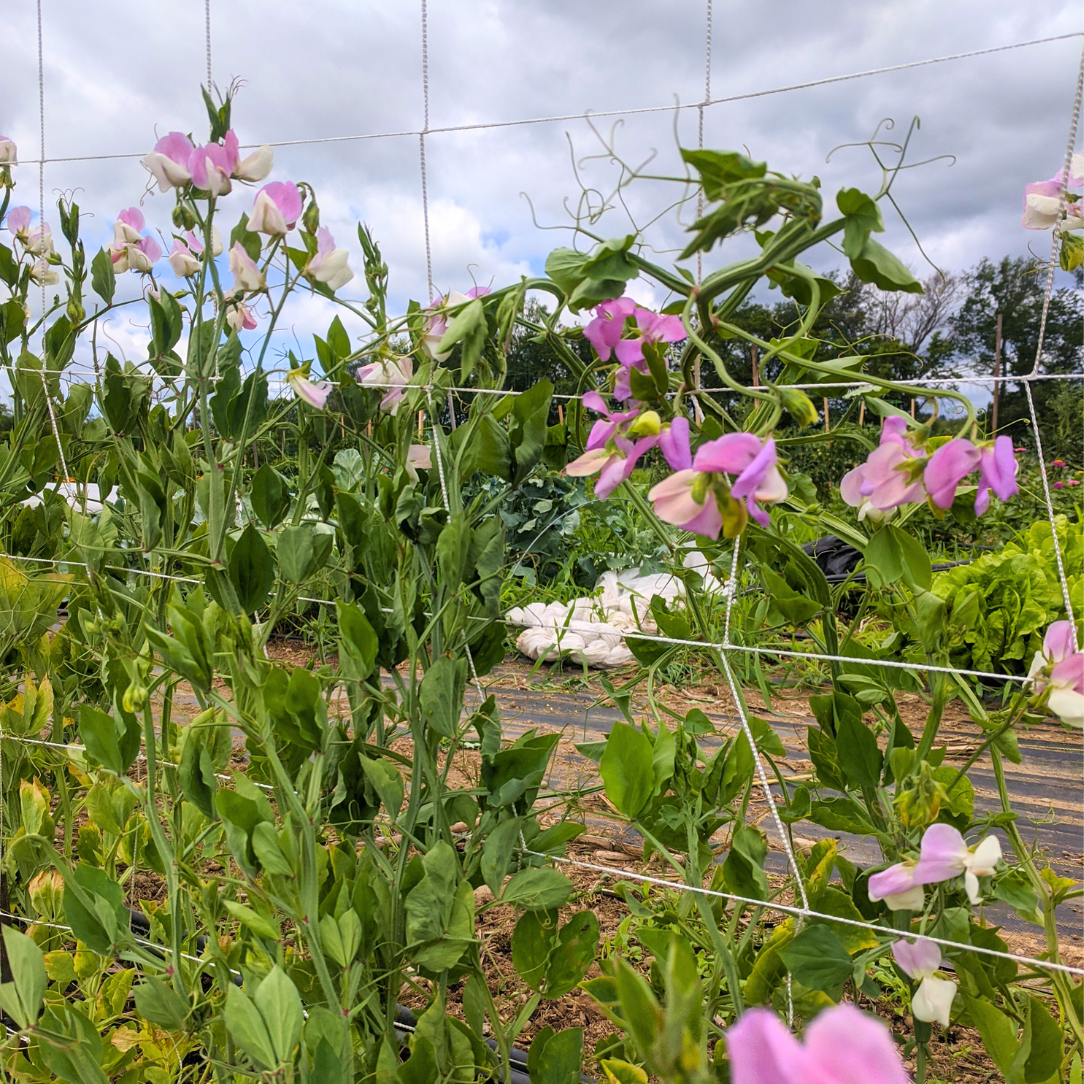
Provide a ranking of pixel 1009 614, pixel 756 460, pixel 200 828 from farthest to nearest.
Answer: pixel 1009 614, pixel 200 828, pixel 756 460

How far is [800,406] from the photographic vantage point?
0.43 meters

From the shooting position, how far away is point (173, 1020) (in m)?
0.63

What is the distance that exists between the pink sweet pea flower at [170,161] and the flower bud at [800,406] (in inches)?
20.4

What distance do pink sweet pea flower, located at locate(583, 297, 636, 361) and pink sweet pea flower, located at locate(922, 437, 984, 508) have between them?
8.7 inches

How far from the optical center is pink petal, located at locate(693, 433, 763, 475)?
1.32 feet

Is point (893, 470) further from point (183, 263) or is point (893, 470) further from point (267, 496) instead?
point (183, 263)

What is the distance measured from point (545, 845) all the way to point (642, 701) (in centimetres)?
169

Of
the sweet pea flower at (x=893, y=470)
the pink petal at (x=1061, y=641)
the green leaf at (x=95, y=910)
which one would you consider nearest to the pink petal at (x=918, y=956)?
the pink petal at (x=1061, y=641)

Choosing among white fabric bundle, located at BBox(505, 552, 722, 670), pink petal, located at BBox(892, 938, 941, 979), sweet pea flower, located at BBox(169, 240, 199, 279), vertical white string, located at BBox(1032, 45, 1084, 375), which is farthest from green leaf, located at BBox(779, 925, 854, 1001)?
white fabric bundle, located at BBox(505, 552, 722, 670)

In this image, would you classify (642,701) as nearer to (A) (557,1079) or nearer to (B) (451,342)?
(A) (557,1079)

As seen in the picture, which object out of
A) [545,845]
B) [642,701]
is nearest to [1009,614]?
[642,701]

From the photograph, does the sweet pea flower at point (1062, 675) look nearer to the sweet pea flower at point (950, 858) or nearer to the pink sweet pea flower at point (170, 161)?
the sweet pea flower at point (950, 858)

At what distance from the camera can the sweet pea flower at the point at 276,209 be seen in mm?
625

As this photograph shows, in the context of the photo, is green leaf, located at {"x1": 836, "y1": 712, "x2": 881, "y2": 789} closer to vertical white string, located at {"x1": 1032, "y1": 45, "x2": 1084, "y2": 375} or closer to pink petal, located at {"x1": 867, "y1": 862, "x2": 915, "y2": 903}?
pink petal, located at {"x1": 867, "y1": 862, "x2": 915, "y2": 903}
